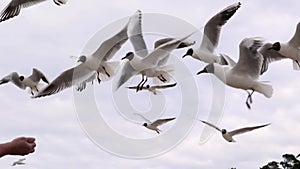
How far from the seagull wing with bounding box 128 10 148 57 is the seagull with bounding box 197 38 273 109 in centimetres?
74

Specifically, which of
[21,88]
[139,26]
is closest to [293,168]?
[21,88]

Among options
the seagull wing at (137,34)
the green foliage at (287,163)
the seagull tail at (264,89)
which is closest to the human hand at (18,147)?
the seagull tail at (264,89)

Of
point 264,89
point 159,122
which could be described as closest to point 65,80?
point 159,122

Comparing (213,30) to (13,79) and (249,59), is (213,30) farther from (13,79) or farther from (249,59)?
(13,79)

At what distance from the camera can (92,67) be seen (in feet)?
18.3

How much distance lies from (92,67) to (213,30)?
3.70 feet

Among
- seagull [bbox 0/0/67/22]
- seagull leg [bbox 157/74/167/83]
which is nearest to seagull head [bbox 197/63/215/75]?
seagull leg [bbox 157/74/167/83]

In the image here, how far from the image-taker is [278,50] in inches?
203

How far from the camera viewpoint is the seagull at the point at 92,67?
541 centimetres

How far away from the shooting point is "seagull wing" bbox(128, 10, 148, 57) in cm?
532

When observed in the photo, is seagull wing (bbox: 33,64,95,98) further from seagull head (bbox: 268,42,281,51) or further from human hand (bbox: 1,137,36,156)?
human hand (bbox: 1,137,36,156)

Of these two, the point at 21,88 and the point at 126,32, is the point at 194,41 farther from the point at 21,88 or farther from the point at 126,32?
the point at 21,88

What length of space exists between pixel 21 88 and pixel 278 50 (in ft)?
10.9

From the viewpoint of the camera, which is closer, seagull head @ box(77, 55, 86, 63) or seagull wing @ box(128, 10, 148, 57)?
seagull wing @ box(128, 10, 148, 57)
